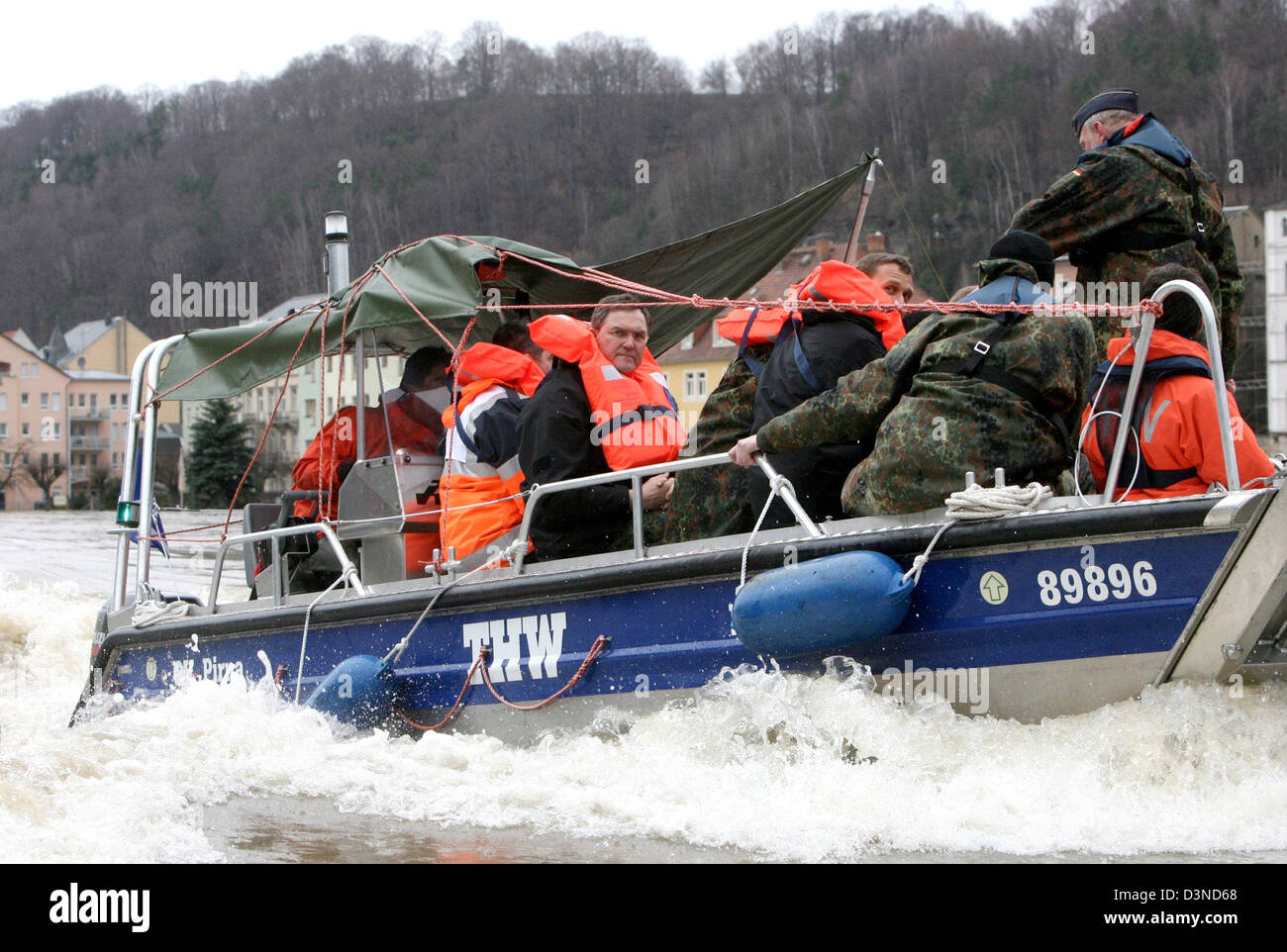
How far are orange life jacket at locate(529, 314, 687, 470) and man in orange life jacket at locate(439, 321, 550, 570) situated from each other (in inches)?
21.9

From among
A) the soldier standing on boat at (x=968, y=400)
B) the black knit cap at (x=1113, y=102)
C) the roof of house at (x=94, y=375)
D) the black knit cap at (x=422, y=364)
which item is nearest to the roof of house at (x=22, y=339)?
the roof of house at (x=94, y=375)

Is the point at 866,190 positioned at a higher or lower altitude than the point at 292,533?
higher

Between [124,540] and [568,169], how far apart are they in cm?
7073

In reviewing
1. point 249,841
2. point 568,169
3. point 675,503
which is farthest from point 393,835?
point 568,169

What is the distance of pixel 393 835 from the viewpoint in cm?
485

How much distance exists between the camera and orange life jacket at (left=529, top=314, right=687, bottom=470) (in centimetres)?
599

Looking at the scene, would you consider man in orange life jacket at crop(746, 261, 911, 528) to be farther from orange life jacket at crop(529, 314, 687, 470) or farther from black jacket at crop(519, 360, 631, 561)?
black jacket at crop(519, 360, 631, 561)

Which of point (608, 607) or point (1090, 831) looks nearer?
point (1090, 831)

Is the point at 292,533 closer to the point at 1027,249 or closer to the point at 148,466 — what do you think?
the point at 148,466

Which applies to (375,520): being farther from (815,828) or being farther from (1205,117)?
(1205,117)

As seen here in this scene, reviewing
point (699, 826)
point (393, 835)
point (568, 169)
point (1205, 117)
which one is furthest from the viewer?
point (568, 169)

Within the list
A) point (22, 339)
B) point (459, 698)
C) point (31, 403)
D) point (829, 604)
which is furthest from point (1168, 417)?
point (22, 339)

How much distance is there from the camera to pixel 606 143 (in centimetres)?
8062

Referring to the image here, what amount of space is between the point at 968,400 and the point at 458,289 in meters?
2.71
